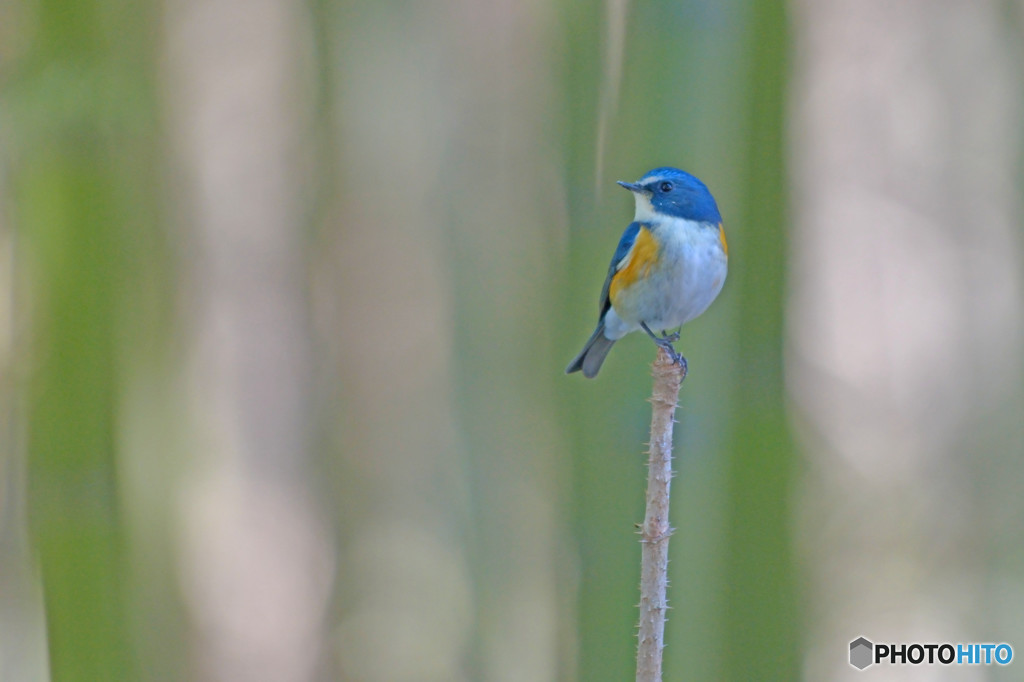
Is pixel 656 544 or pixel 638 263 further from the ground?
pixel 638 263

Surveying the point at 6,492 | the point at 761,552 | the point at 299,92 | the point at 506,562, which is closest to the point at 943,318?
the point at 761,552

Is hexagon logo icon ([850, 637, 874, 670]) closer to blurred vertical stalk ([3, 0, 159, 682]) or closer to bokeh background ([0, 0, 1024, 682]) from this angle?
bokeh background ([0, 0, 1024, 682])

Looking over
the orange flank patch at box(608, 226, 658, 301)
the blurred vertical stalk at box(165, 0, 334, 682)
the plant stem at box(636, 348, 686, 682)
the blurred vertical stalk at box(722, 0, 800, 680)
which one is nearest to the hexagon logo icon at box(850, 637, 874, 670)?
the blurred vertical stalk at box(722, 0, 800, 680)

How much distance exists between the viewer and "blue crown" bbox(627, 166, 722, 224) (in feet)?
4.87

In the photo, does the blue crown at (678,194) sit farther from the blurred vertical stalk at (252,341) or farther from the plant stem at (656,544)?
the blurred vertical stalk at (252,341)

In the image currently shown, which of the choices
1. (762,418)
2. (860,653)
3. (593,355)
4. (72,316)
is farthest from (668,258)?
(72,316)

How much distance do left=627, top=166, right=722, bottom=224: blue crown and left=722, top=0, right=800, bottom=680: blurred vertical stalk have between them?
29cm

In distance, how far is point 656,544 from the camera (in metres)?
0.85

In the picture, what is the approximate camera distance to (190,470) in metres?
2.13

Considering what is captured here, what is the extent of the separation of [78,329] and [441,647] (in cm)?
117

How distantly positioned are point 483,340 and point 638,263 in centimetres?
69

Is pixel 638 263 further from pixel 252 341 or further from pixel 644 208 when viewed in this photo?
pixel 252 341

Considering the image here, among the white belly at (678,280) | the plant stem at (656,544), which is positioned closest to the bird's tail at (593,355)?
the white belly at (678,280)

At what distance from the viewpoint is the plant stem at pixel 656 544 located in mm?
777
